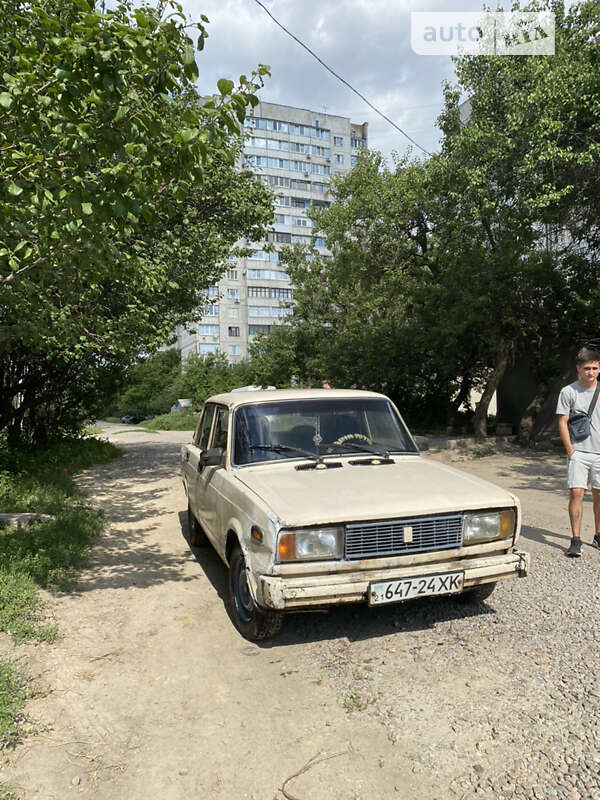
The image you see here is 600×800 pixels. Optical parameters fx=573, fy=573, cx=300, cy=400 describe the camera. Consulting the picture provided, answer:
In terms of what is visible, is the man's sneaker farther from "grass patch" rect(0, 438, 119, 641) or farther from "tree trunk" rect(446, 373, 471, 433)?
"tree trunk" rect(446, 373, 471, 433)

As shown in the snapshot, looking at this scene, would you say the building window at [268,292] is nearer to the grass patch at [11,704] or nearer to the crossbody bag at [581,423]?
the crossbody bag at [581,423]

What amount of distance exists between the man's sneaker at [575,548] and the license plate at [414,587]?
2578 millimetres

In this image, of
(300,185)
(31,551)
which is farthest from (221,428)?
(300,185)

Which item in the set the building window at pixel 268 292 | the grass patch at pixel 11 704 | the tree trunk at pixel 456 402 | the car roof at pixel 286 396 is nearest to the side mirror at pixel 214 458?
the car roof at pixel 286 396

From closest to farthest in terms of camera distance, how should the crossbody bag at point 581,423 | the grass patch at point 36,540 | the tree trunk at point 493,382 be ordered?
1. the grass patch at point 36,540
2. the crossbody bag at point 581,423
3. the tree trunk at point 493,382

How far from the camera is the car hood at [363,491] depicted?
11.9 ft

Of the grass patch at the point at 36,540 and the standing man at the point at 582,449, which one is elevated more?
the standing man at the point at 582,449

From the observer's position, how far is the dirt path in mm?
2617

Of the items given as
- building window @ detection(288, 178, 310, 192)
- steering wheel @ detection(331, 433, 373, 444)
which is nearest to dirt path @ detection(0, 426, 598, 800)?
steering wheel @ detection(331, 433, 373, 444)

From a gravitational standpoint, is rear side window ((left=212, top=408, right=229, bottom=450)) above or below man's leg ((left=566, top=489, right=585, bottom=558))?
above

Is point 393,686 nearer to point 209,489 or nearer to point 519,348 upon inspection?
point 209,489

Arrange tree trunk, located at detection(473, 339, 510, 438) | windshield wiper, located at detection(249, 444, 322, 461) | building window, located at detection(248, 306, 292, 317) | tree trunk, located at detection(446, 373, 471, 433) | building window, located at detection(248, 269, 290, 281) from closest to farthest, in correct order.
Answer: windshield wiper, located at detection(249, 444, 322, 461)
tree trunk, located at detection(473, 339, 510, 438)
tree trunk, located at detection(446, 373, 471, 433)
building window, located at detection(248, 269, 290, 281)
building window, located at detection(248, 306, 292, 317)

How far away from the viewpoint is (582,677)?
3340 mm

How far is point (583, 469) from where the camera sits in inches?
230
